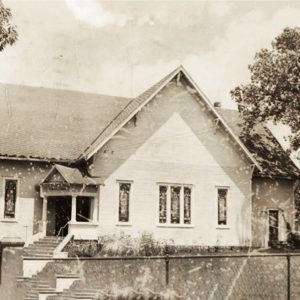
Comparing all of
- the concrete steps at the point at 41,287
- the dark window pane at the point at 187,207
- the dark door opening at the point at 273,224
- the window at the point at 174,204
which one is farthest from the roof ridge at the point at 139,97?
the dark door opening at the point at 273,224

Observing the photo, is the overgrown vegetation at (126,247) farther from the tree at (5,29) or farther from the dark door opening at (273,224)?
the tree at (5,29)

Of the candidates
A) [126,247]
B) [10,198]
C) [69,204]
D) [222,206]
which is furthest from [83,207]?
[222,206]

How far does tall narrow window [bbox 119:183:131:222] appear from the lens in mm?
24359

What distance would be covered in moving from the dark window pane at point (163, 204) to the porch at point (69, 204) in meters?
2.85

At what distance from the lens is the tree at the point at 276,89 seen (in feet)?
90.0

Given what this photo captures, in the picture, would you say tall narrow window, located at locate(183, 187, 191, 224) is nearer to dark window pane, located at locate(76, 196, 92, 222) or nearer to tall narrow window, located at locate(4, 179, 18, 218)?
dark window pane, located at locate(76, 196, 92, 222)

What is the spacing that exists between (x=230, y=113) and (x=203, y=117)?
5.91 metres

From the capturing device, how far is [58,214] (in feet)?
81.0

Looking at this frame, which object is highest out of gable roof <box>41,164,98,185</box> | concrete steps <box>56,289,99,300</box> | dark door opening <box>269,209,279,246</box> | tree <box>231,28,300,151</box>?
tree <box>231,28,300,151</box>

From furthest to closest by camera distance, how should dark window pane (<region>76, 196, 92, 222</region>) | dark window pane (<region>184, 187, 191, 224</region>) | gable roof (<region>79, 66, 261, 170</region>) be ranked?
dark window pane (<region>184, 187, 191, 224</region>), dark window pane (<region>76, 196, 92, 222</region>), gable roof (<region>79, 66, 261, 170</region>)

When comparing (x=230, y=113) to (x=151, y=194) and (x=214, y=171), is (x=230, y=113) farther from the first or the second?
(x=151, y=194)

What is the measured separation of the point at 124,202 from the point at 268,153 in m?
8.53

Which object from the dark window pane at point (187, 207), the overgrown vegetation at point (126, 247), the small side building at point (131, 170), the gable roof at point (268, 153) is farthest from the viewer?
the gable roof at point (268, 153)

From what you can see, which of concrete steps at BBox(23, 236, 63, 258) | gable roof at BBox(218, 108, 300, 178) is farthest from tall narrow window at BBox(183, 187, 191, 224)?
concrete steps at BBox(23, 236, 63, 258)
